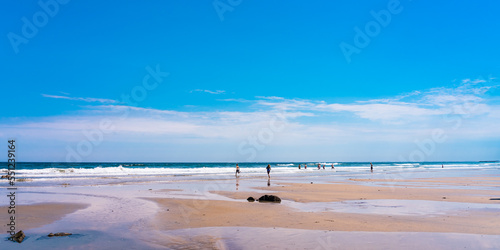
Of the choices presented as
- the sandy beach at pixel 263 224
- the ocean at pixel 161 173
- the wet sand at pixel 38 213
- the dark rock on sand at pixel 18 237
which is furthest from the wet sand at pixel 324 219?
the ocean at pixel 161 173

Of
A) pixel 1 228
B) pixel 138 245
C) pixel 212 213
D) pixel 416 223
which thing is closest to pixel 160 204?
pixel 212 213

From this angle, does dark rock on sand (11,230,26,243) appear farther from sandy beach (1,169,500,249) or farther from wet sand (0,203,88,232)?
wet sand (0,203,88,232)

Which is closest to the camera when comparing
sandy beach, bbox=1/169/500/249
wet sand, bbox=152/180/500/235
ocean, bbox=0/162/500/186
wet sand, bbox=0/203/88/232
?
sandy beach, bbox=1/169/500/249

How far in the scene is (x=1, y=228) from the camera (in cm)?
1057

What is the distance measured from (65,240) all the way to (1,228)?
297 centimetres

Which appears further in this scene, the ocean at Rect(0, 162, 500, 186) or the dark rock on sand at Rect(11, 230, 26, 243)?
the ocean at Rect(0, 162, 500, 186)

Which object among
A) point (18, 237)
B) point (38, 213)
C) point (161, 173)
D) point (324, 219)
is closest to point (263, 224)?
point (324, 219)

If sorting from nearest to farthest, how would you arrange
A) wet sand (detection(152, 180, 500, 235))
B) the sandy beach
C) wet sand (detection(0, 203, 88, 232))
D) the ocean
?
the sandy beach, wet sand (detection(152, 180, 500, 235)), wet sand (detection(0, 203, 88, 232)), the ocean

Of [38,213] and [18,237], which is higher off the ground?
[18,237]

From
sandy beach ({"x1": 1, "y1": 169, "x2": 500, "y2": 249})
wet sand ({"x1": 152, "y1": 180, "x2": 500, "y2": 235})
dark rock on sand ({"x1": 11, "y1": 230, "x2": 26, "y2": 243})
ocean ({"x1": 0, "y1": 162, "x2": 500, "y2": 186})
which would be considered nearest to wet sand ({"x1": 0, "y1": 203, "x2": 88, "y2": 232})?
sandy beach ({"x1": 1, "y1": 169, "x2": 500, "y2": 249})

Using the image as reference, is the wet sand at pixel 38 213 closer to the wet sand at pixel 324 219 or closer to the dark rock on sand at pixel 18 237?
the dark rock on sand at pixel 18 237

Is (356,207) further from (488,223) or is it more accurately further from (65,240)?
(65,240)

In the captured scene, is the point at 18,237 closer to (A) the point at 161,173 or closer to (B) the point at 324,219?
(B) the point at 324,219

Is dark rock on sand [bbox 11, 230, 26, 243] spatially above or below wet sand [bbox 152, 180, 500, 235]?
above
